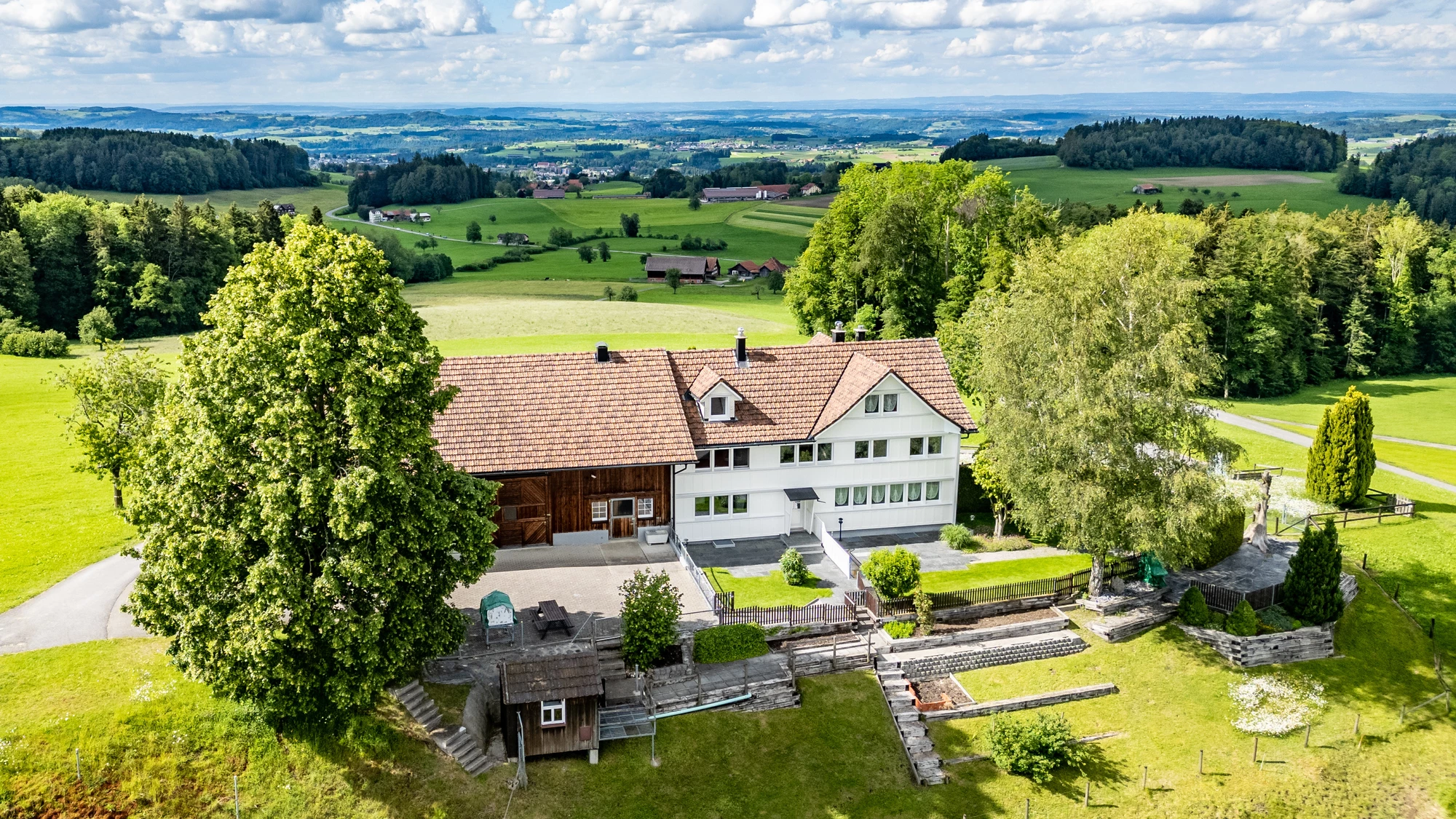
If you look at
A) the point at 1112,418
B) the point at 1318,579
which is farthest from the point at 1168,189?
the point at 1112,418

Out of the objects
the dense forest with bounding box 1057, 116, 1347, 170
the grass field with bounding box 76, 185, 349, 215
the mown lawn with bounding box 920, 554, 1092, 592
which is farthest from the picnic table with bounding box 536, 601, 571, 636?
the dense forest with bounding box 1057, 116, 1347, 170

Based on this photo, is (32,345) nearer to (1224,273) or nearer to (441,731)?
(441,731)

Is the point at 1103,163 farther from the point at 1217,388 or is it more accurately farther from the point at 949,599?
the point at 949,599

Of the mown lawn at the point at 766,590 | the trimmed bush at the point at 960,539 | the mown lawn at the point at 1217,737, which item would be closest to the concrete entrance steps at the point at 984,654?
the mown lawn at the point at 1217,737

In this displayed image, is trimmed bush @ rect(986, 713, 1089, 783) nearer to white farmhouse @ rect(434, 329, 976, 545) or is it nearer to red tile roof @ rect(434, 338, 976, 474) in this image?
white farmhouse @ rect(434, 329, 976, 545)

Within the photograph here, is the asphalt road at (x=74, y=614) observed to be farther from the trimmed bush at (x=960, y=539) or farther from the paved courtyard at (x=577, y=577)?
the trimmed bush at (x=960, y=539)

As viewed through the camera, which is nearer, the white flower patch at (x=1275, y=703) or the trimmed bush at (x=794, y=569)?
the white flower patch at (x=1275, y=703)

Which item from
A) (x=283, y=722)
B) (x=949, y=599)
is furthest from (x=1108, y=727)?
(x=283, y=722)
